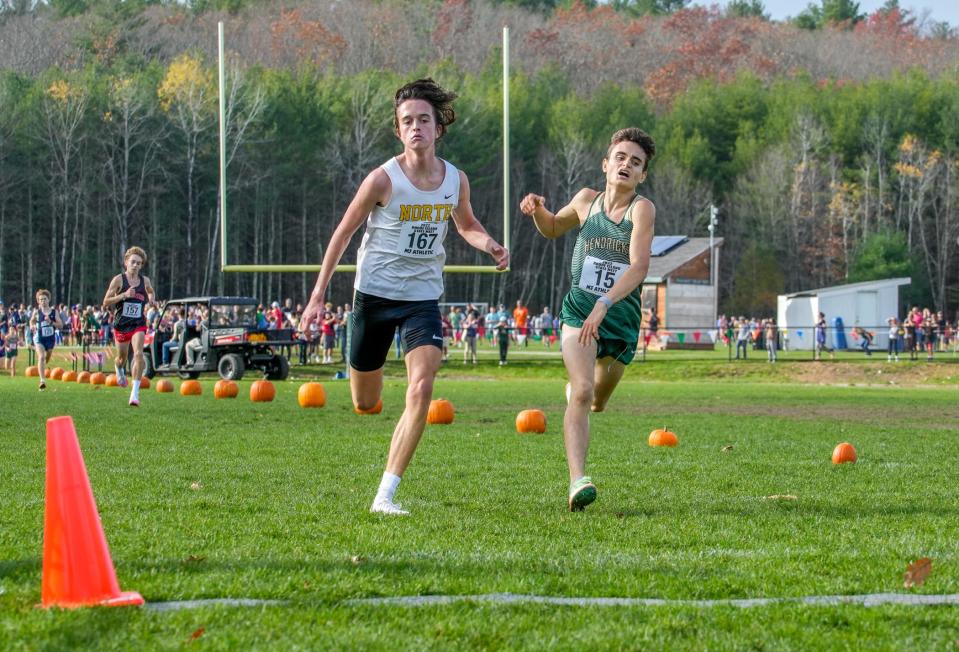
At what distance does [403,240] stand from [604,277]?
1246 millimetres

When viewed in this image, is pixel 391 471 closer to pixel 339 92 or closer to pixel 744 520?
pixel 744 520

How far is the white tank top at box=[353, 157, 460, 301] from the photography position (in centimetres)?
757

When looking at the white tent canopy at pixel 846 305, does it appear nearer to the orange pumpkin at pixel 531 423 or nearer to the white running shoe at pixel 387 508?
the orange pumpkin at pixel 531 423

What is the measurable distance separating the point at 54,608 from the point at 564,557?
2128 mm

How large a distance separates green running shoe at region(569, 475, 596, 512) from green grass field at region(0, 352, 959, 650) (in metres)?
0.12

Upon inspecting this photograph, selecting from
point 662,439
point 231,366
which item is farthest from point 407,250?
point 231,366

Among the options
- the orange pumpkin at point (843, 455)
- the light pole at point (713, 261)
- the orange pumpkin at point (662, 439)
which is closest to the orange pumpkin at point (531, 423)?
the orange pumpkin at point (662, 439)

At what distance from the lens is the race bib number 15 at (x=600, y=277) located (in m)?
8.07

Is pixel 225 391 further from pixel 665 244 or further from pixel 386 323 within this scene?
pixel 665 244

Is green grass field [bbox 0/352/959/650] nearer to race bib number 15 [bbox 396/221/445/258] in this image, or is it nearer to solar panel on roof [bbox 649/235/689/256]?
race bib number 15 [bbox 396/221/445/258]

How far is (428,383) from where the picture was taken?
7.43 m

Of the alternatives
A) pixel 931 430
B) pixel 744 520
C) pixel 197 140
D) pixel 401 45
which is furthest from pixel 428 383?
pixel 401 45

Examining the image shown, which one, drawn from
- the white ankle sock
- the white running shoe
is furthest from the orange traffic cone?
the white ankle sock

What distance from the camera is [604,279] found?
8078 millimetres
